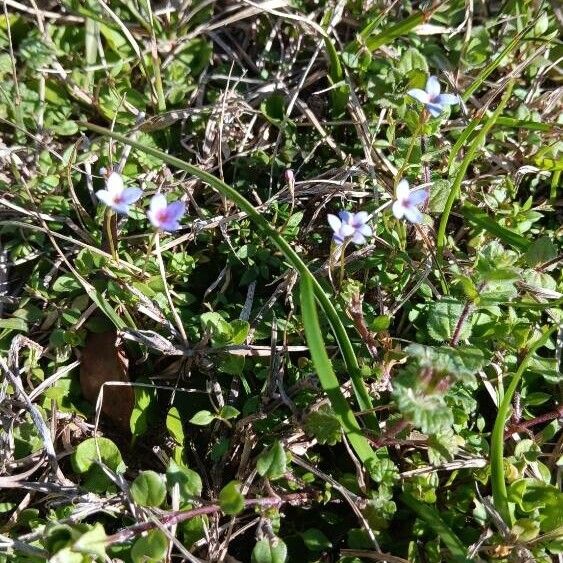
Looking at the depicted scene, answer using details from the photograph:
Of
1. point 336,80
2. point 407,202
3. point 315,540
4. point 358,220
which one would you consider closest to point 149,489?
point 315,540

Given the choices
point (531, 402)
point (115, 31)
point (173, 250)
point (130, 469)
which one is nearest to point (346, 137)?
point (173, 250)

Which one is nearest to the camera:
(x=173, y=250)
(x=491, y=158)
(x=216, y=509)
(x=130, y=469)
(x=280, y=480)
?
(x=216, y=509)

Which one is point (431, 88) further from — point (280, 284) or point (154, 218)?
point (154, 218)

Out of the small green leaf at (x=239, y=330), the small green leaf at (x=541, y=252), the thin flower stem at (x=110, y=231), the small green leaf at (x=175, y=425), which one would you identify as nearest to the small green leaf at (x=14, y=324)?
the thin flower stem at (x=110, y=231)

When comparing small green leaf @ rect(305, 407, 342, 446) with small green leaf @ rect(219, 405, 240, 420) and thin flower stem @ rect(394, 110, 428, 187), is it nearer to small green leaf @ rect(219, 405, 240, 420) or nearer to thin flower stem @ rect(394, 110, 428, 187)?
small green leaf @ rect(219, 405, 240, 420)

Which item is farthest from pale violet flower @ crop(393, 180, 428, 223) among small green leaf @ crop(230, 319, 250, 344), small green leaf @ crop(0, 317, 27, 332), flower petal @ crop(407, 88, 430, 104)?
small green leaf @ crop(0, 317, 27, 332)

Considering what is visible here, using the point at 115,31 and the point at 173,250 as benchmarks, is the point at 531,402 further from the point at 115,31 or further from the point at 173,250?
the point at 115,31
